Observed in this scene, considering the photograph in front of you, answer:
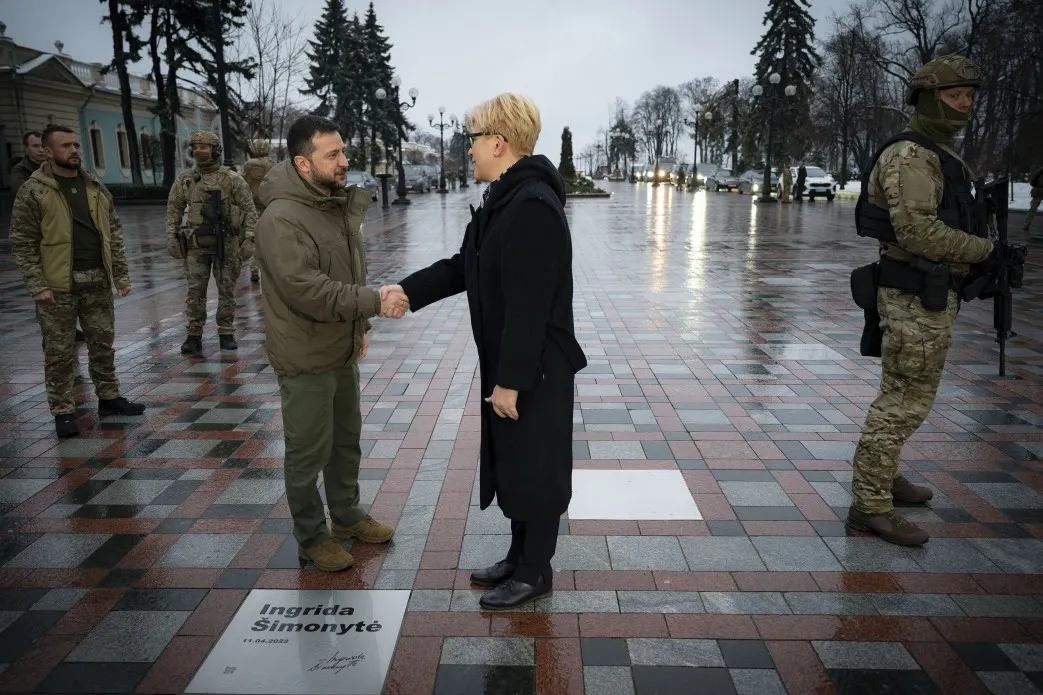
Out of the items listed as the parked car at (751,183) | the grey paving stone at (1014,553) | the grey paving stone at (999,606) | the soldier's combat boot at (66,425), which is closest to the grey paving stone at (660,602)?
the grey paving stone at (999,606)

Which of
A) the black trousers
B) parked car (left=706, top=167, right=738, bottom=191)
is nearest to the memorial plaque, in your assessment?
the black trousers

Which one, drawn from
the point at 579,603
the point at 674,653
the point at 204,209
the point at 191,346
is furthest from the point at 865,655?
the point at 204,209

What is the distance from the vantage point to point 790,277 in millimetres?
11586

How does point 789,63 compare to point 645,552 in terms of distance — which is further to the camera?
point 789,63

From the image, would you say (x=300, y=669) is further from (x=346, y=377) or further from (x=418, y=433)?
(x=418, y=433)

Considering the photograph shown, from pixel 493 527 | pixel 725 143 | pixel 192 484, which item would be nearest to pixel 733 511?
pixel 493 527

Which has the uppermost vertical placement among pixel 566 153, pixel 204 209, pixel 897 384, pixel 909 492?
pixel 566 153

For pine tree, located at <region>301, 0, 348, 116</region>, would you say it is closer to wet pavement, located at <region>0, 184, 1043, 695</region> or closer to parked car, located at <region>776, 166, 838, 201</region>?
parked car, located at <region>776, 166, 838, 201</region>

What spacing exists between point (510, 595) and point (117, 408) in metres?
3.83

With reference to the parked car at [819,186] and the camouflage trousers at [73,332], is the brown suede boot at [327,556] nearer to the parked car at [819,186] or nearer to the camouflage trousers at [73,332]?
the camouflage trousers at [73,332]

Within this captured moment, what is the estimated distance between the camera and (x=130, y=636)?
2771mm

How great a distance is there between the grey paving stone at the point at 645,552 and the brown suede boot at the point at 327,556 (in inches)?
47.2

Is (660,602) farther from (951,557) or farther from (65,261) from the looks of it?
(65,261)

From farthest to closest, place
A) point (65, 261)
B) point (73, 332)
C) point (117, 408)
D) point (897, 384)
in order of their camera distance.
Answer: point (117, 408), point (73, 332), point (65, 261), point (897, 384)
